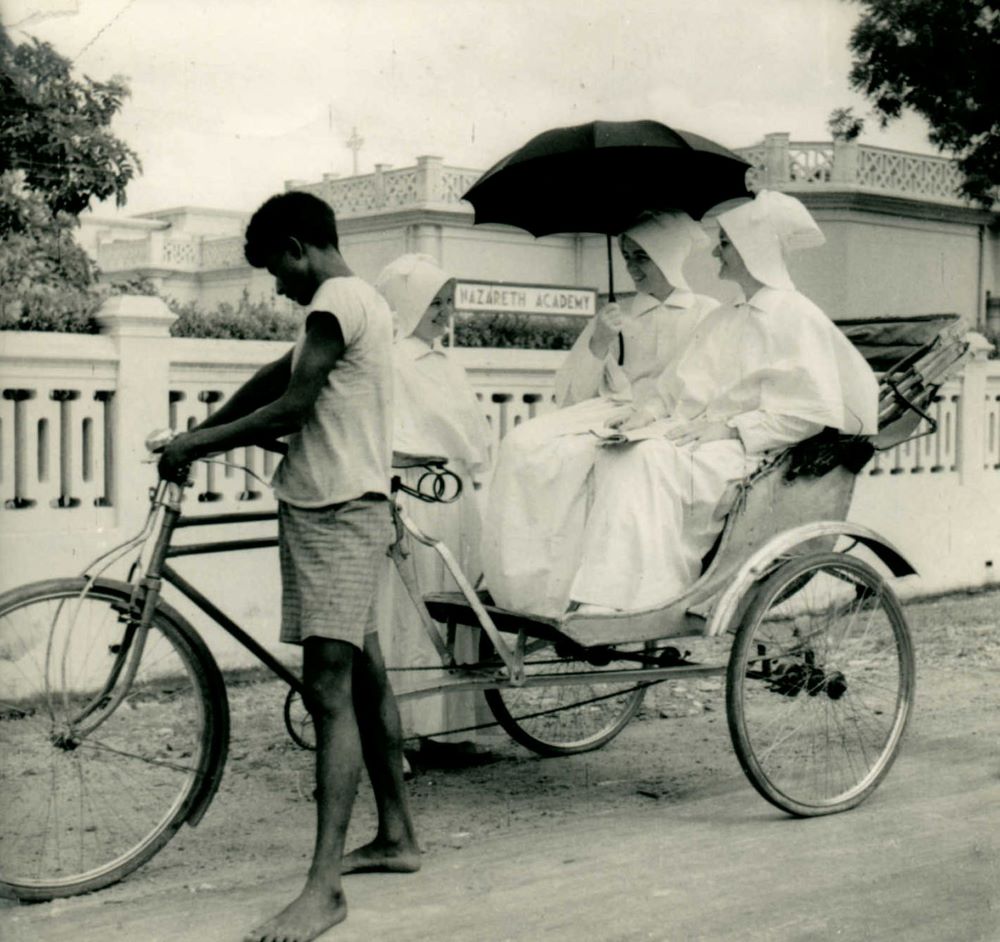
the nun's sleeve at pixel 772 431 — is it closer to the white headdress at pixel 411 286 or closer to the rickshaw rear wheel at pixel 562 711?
the rickshaw rear wheel at pixel 562 711

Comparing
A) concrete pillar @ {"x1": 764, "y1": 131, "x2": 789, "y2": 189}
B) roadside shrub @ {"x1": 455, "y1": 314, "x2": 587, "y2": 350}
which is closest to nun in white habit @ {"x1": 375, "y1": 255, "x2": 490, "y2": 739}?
roadside shrub @ {"x1": 455, "y1": 314, "x2": 587, "y2": 350}

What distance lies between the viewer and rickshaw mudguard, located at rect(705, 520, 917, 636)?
4.79 meters

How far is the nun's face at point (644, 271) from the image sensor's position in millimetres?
5699

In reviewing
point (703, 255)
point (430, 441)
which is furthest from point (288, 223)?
point (703, 255)

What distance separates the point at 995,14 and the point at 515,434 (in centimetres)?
805

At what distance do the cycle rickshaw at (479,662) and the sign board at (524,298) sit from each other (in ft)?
6.87

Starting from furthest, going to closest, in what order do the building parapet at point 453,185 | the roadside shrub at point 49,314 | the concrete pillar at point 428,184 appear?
the building parapet at point 453,185, the concrete pillar at point 428,184, the roadside shrub at point 49,314

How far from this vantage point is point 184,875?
173 inches

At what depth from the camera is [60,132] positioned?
7.55 meters

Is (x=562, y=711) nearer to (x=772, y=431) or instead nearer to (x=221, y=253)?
(x=772, y=431)

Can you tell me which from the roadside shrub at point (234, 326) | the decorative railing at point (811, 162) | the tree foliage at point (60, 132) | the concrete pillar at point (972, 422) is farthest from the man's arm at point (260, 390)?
the decorative railing at point (811, 162)

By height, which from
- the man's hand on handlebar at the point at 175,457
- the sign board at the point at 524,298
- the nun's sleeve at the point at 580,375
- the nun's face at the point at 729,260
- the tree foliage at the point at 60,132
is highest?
the tree foliage at the point at 60,132

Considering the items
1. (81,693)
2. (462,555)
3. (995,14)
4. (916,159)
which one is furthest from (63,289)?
(916,159)

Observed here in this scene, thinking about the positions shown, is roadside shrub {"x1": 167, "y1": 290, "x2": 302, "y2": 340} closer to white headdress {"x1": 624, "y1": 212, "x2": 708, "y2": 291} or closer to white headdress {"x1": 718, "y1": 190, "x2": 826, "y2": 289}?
white headdress {"x1": 624, "y1": 212, "x2": 708, "y2": 291}
